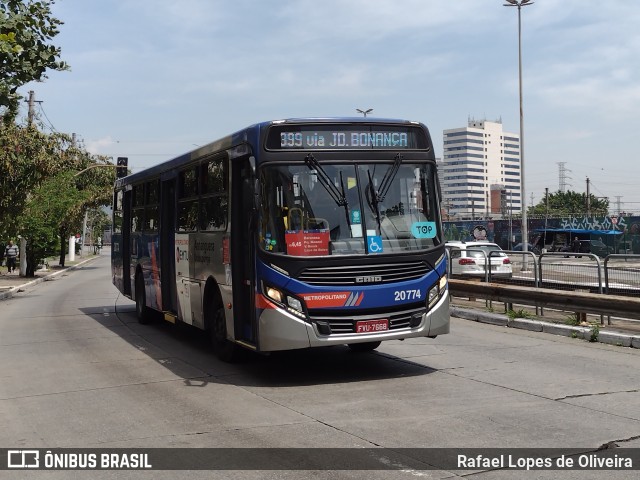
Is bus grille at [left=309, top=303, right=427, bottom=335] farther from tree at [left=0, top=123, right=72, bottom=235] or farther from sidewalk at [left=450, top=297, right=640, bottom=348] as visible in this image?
tree at [left=0, top=123, right=72, bottom=235]

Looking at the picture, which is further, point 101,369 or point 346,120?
point 101,369

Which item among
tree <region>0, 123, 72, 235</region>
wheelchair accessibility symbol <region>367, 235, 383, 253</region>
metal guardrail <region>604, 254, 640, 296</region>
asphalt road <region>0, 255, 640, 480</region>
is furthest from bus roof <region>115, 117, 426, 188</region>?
tree <region>0, 123, 72, 235</region>

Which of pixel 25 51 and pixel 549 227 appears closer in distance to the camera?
pixel 25 51

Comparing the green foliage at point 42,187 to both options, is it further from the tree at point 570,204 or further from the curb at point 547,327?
the tree at point 570,204

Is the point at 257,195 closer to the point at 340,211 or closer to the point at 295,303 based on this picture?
the point at 340,211

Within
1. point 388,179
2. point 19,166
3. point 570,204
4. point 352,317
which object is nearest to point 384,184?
point 388,179

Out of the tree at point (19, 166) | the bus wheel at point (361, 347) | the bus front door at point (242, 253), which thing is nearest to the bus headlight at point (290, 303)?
the bus front door at point (242, 253)

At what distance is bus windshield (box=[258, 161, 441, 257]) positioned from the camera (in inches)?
344

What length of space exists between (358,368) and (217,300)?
2235 millimetres

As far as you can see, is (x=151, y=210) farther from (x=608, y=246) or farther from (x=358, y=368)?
(x=608, y=246)

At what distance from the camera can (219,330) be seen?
10508mm

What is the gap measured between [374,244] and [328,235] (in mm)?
589

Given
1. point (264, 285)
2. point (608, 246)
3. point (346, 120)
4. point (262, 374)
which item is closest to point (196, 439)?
point (264, 285)

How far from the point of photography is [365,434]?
21.4ft
